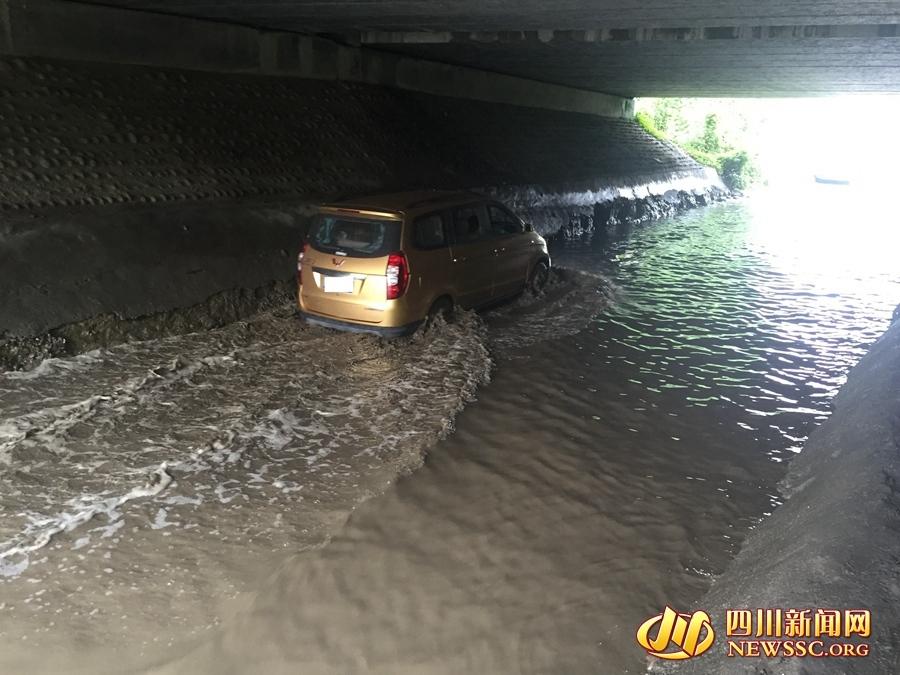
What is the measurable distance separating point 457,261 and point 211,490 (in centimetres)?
481

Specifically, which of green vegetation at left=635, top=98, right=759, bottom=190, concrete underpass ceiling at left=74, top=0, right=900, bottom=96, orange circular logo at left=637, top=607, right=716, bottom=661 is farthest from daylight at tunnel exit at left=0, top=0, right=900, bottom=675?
green vegetation at left=635, top=98, right=759, bottom=190

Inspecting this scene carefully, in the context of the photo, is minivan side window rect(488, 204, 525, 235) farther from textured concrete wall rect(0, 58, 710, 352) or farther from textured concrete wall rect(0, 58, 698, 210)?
textured concrete wall rect(0, 58, 698, 210)

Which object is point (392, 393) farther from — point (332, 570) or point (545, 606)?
point (545, 606)

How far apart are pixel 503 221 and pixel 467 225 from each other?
1.11 metres

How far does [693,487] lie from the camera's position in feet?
18.4

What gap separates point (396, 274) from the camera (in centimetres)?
827

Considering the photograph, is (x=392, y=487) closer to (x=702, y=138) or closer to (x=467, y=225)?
(x=467, y=225)

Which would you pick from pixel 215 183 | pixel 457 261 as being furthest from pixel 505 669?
pixel 215 183

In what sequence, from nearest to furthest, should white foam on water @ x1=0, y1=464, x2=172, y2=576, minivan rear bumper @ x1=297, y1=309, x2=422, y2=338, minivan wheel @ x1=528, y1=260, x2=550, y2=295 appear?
1. white foam on water @ x1=0, y1=464, x2=172, y2=576
2. minivan rear bumper @ x1=297, y1=309, x2=422, y2=338
3. minivan wheel @ x1=528, y1=260, x2=550, y2=295

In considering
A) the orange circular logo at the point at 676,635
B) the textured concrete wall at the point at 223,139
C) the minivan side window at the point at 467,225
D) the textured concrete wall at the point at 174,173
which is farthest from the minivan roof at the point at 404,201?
the orange circular logo at the point at 676,635

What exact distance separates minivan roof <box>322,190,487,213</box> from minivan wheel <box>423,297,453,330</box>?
1228 mm

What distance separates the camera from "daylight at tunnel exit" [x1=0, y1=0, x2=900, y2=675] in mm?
3971

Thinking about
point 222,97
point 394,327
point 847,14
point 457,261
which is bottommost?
point 394,327

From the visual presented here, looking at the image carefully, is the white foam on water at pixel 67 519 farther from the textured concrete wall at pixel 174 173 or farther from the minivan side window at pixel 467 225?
the minivan side window at pixel 467 225
